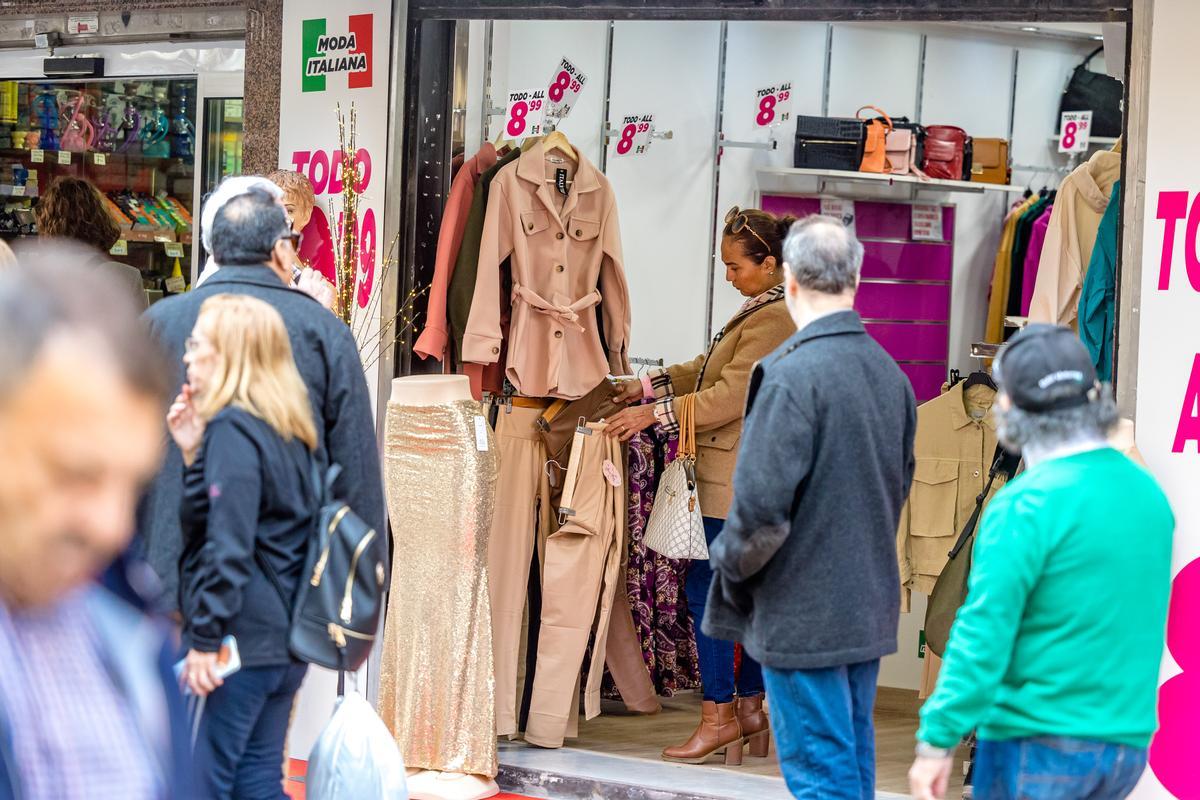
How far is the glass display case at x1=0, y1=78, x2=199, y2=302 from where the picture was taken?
6.14m

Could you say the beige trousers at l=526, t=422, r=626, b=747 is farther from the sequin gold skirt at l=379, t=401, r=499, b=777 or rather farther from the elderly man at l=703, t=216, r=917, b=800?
the elderly man at l=703, t=216, r=917, b=800

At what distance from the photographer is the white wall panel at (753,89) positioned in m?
8.14

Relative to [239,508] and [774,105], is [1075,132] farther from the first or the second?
[239,508]

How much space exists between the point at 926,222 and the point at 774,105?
4.45 ft

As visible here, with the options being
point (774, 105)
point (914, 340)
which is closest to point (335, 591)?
point (774, 105)

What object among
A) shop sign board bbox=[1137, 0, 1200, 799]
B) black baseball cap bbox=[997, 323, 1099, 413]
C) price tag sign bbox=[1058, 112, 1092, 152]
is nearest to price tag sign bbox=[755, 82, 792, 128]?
price tag sign bbox=[1058, 112, 1092, 152]

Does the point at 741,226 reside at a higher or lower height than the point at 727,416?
higher

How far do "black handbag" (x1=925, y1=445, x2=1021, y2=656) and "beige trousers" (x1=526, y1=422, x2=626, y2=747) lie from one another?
43.3 inches

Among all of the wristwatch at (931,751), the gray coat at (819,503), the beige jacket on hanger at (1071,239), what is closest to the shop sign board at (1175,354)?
the beige jacket on hanger at (1071,239)

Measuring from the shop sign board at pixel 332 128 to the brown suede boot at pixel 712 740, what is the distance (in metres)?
1.10

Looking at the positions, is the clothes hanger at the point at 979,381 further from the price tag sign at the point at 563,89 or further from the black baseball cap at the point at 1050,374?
the black baseball cap at the point at 1050,374

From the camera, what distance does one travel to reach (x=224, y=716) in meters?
2.95

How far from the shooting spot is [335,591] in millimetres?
2957

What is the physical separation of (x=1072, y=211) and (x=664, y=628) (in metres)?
2.39
